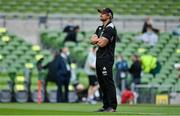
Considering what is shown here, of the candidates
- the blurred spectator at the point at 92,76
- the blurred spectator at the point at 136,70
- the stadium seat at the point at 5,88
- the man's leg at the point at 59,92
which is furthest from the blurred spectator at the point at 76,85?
the stadium seat at the point at 5,88

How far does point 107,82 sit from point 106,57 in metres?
0.53

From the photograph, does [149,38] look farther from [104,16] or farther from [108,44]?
[104,16]

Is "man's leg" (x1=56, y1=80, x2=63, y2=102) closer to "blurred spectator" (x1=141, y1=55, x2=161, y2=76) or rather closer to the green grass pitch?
"blurred spectator" (x1=141, y1=55, x2=161, y2=76)

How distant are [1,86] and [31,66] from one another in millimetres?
1648

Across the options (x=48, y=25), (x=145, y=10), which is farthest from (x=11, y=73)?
(x=145, y=10)

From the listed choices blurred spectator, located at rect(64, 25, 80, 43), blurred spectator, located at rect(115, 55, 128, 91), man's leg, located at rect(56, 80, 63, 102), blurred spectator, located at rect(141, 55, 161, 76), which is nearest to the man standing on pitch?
man's leg, located at rect(56, 80, 63, 102)

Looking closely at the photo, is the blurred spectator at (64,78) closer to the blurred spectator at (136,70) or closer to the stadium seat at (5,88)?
the stadium seat at (5,88)

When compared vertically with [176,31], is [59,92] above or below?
below

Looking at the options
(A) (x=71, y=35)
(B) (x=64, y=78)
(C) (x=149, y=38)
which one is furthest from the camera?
(C) (x=149, y=38)

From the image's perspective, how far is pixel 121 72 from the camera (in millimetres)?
29078

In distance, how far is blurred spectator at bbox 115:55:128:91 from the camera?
94.8 feet

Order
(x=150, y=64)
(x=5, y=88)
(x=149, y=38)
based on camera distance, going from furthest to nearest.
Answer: (x=149, y=38), (x=150, y=64), (x=5, y=88)

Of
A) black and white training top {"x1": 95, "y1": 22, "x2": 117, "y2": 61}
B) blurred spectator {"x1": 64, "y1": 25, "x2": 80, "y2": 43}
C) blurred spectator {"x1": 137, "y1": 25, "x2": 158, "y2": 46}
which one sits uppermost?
black and white training top {"x1": 95, "y1": 22, "x2": 117, "y2": 61}

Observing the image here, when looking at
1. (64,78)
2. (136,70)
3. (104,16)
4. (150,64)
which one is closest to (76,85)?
(64,78)
